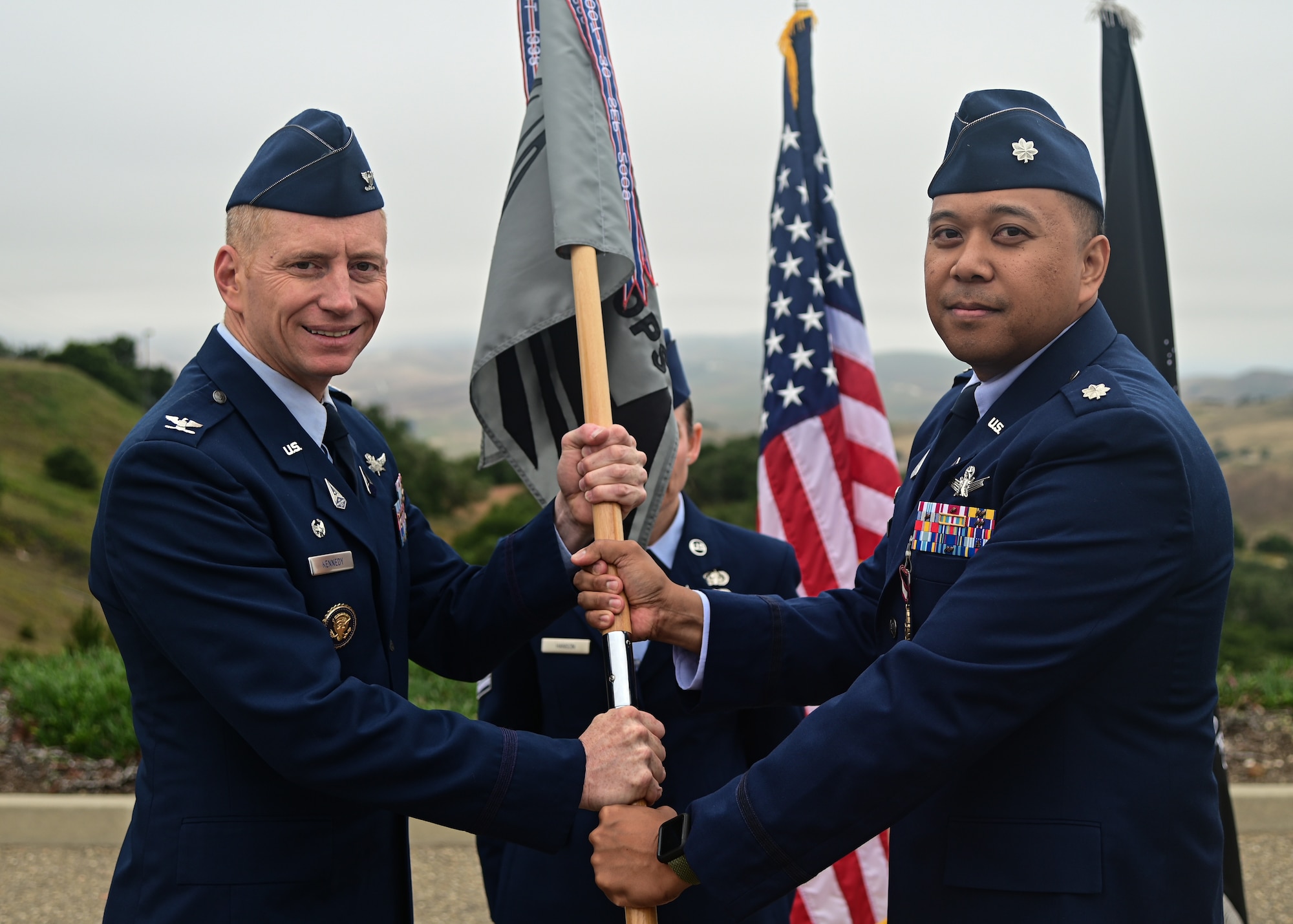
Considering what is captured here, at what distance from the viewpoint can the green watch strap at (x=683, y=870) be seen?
108 inches

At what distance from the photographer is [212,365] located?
2.76m

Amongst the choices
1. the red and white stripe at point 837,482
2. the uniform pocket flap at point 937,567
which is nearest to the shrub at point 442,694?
the red and white stripe at point 837,482

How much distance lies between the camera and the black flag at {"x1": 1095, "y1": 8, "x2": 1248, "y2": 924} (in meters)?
4.37

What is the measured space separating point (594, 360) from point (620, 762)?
3.55 feet

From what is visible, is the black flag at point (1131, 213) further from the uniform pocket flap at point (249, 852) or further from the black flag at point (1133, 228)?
the uniform pocket flap at point (249, 852)

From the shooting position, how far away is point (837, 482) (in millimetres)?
5500

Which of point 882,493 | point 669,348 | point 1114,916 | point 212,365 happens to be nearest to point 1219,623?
point 1114,916

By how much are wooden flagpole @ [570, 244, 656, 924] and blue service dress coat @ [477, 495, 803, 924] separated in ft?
0.73

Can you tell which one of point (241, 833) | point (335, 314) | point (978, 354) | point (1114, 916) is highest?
point (335, 314)

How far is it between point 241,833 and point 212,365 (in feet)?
3.57

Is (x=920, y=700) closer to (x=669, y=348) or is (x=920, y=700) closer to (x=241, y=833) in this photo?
(x=241, y=833)

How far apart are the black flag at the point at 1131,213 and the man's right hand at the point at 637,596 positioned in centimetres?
221

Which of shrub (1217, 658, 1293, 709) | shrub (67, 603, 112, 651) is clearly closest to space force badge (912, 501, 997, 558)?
shrub (1217, 658, 1293, 709)

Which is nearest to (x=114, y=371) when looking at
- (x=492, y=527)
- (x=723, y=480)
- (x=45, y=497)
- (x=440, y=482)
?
(x=45, y=497)
